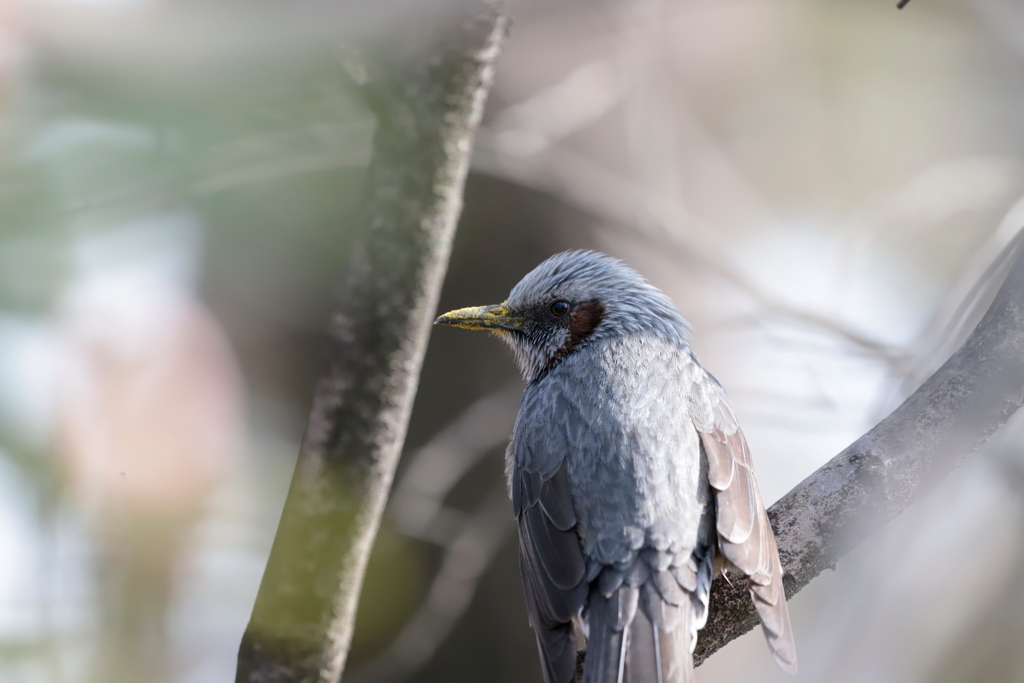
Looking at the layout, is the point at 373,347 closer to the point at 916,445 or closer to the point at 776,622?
the point at 776,622

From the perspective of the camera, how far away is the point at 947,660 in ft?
10.3

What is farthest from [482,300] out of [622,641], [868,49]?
[868,49]

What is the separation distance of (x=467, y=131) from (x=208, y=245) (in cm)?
214

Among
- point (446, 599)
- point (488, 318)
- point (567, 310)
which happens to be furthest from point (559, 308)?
point (446, 599)

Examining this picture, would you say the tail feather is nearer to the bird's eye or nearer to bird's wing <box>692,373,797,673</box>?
bird's wing <box>692,373,797,673</box>

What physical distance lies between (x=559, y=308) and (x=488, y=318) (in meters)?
0.33

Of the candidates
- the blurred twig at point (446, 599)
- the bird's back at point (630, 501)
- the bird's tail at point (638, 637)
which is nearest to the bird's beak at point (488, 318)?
the bird's back at point (630, 501)

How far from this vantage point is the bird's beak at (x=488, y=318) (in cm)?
319

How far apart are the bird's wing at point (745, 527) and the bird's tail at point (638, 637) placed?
0.70 feet

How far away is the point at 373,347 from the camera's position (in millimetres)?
2275

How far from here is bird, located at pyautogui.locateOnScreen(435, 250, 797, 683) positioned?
7.00 ft

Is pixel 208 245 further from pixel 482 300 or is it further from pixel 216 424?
pixel 482 300

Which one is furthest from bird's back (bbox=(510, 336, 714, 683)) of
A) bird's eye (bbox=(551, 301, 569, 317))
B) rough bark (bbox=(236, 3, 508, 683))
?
rough bark (bbox=(236, 3, 508, 683))

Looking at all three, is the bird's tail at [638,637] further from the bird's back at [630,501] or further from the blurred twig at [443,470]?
the blurred twig at [443,470]
